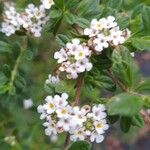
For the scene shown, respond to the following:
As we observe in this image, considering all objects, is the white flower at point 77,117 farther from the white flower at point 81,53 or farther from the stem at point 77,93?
the white flower at point 81,53

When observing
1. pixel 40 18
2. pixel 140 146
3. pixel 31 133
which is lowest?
pixel 140 146

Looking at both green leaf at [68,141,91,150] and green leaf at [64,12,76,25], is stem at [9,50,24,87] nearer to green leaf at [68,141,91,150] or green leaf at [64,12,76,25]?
green leaf at [64,12,76,25]

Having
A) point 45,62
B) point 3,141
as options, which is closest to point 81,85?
point 3,141

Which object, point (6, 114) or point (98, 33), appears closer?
point (98, 33)

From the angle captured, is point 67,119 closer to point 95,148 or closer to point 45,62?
point 45,62

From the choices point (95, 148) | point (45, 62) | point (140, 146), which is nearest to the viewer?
point (45, 62)

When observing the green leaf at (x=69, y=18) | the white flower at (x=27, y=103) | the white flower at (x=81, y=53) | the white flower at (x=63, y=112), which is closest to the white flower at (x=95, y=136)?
the white flower at (x=63, y=112)
